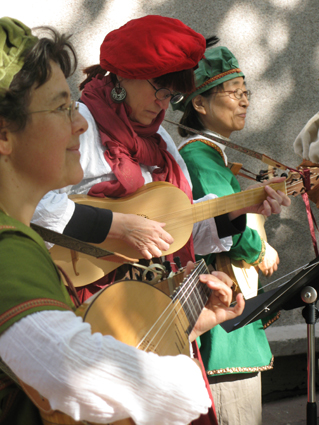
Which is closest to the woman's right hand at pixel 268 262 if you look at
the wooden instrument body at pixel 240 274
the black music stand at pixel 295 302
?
the wooden instrument body at pixel 240 274

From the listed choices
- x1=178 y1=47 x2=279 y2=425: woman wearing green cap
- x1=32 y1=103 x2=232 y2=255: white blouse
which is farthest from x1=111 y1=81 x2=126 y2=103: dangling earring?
x1=178 y1=47 x2=279 y2=425: woman wearing green cap

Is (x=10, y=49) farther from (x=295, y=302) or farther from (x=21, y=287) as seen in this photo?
(x=295, y=302)

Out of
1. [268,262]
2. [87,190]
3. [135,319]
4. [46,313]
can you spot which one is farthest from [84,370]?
[268,262]

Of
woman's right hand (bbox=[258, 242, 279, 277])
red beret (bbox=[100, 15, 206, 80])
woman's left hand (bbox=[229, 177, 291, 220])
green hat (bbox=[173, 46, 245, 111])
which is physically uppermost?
red beret (bbox=[100, 15, 206, 80])

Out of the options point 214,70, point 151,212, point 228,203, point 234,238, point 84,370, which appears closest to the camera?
point 84,370

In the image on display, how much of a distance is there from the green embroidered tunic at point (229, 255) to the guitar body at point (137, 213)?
13.5 inches

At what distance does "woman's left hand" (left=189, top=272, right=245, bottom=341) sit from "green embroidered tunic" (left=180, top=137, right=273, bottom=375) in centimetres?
59

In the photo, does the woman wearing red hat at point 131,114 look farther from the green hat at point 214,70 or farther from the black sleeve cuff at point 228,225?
the green hat at point 214,70

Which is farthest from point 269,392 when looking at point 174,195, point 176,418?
point 176,418

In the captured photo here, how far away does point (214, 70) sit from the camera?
2.55 m

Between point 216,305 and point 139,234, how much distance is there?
0.39 meters

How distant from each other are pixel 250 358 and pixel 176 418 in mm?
1511

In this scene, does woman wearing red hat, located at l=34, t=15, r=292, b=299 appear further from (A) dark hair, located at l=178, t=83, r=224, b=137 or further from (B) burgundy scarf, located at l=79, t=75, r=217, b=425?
(A) dark hair, located at l=178, t=83, r=224, b=137

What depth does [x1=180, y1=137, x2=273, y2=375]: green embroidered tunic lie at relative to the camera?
2.18 m
